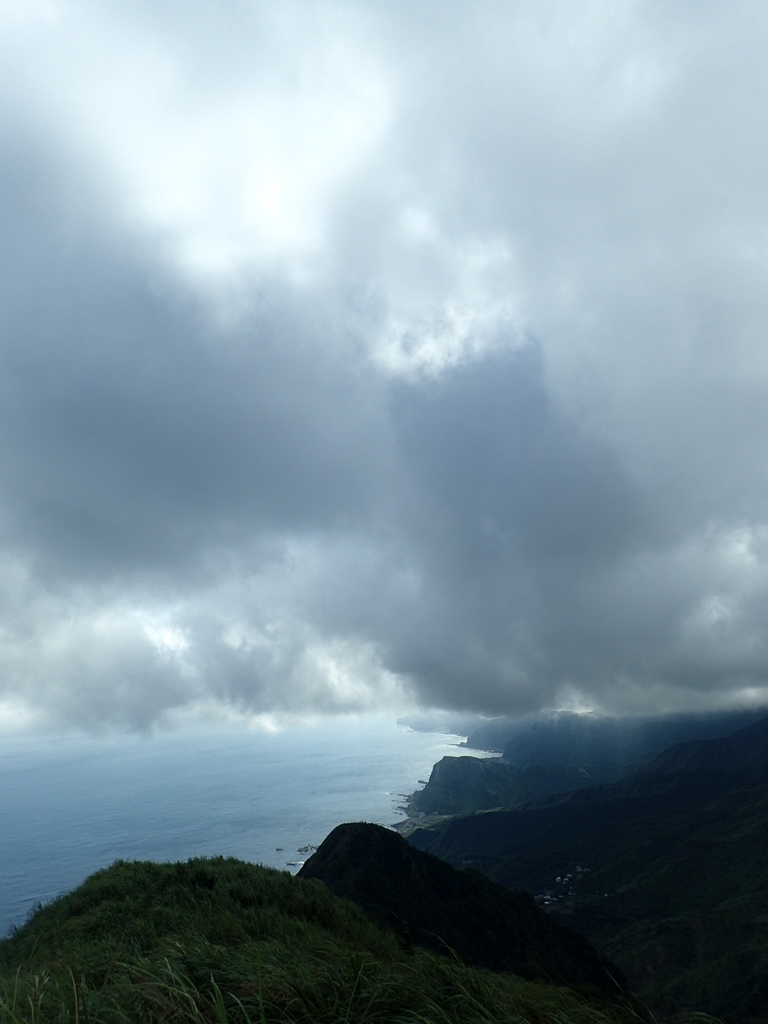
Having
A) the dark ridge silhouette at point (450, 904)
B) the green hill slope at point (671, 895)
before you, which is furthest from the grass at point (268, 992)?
the green hill slope at point (671, 895)

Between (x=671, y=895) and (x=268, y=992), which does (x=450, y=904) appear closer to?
(x=268, y=992)

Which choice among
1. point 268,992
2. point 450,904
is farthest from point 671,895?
point 268,992

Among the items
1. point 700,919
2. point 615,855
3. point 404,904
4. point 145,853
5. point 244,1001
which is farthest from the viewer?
point 615,855

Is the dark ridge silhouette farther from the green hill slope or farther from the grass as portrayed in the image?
the grass

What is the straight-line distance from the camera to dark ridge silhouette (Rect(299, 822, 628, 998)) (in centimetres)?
4975

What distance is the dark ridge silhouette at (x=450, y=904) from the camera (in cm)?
4975

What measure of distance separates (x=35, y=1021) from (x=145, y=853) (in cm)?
17638

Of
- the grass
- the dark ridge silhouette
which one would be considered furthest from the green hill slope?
the grass

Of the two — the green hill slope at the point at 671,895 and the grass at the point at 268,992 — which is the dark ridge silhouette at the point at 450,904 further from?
the grass at the point at 268,992

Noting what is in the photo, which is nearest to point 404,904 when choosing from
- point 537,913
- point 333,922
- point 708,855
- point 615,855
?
point 537,913

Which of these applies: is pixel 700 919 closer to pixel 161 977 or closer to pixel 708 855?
pixel 708 855

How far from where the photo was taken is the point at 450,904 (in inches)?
2322

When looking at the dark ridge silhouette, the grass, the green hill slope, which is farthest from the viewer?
the green hill slope

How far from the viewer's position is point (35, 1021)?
4957 mm
